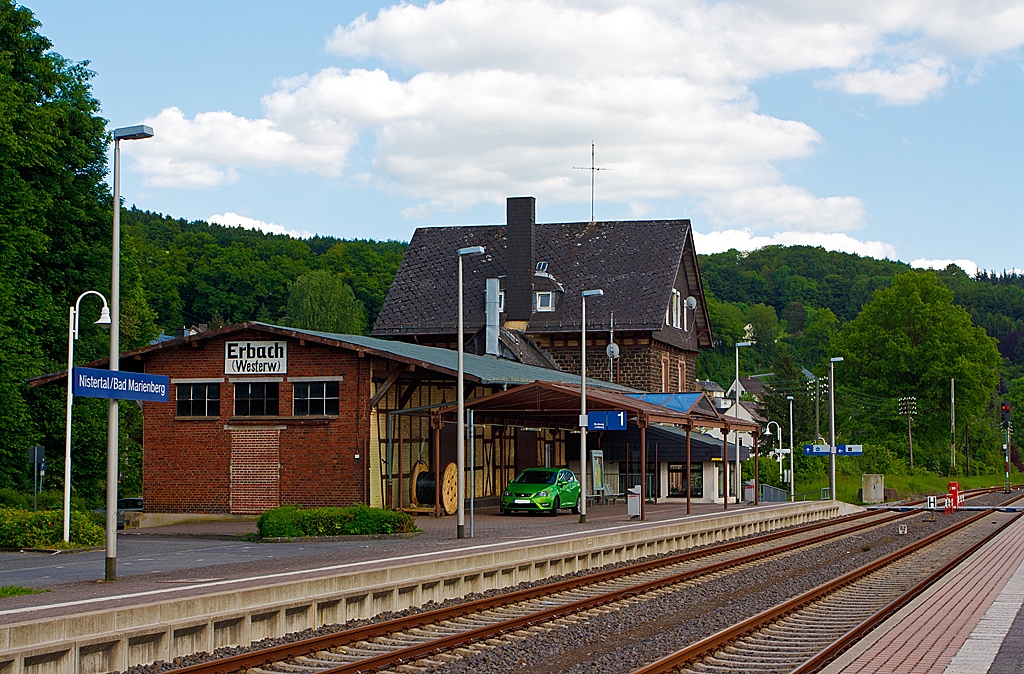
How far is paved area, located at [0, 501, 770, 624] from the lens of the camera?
1447 centimetres

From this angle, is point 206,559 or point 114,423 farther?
point 206,559

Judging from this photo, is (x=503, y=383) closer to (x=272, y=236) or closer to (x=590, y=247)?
(x=590, y=247)

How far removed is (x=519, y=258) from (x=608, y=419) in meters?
27.7

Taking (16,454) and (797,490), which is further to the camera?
(797,490)

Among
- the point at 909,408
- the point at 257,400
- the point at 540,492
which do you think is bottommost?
the point at 540,492

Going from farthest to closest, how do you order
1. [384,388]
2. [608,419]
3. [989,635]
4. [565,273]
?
[565,273] → [384,388] → [608,419] → [989,635]

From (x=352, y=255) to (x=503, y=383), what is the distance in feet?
282

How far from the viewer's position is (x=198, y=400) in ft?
106

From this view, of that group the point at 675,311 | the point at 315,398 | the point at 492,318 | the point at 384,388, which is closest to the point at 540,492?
the point at 384,388

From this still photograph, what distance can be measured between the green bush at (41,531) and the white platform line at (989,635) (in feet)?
56.6

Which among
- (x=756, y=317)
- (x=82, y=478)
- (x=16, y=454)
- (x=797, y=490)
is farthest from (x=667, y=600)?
(x=756, y=317)

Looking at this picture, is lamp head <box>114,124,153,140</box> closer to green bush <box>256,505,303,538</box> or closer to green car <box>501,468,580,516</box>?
green bush <box>256,505,303,538</box>

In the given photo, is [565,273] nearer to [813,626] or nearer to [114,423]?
[114,423]

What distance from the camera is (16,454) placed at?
120ft
